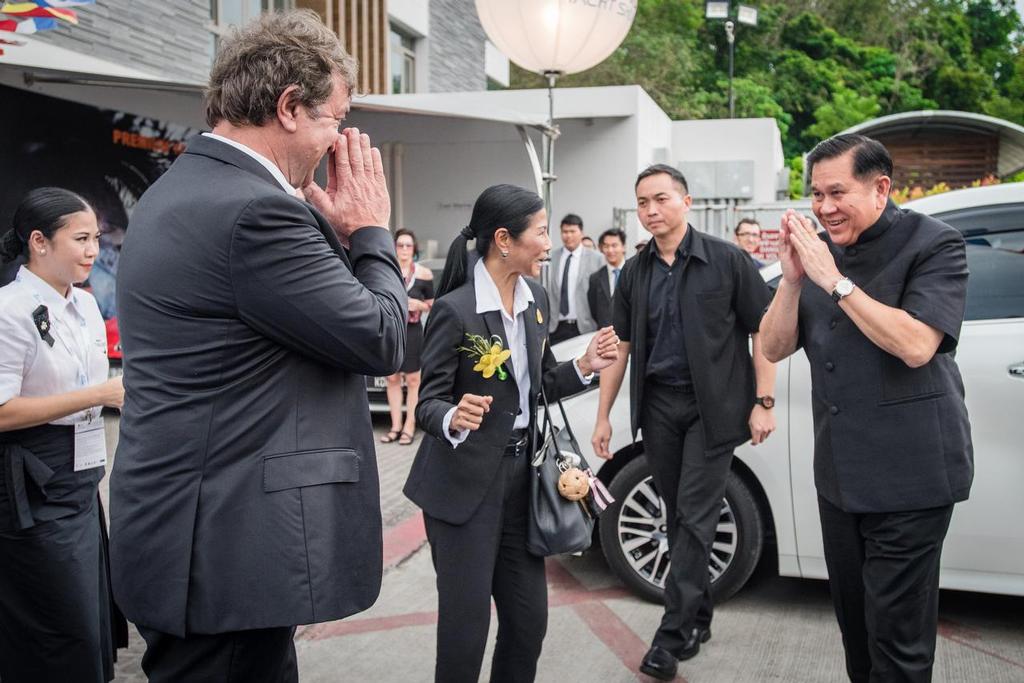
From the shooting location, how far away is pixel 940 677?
3953 mm

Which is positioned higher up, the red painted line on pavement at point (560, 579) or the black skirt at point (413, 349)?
the black skirt at point (413, 349)

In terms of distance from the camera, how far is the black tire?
4672mm

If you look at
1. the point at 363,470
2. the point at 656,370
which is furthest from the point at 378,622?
the point at 363,470

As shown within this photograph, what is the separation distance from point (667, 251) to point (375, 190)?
229 centimetres

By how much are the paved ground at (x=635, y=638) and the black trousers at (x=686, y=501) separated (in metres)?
0.27

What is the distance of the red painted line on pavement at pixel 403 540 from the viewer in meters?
5.68

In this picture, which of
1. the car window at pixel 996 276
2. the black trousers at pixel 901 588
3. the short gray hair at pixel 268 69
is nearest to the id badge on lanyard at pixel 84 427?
the short gray hair at pixel 268 69

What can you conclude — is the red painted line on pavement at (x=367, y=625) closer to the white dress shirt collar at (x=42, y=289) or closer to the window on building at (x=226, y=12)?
the white dress shirt collar at (x=42, y=289)

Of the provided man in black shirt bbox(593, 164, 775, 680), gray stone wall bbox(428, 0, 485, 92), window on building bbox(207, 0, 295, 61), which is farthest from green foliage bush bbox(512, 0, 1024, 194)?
man in black shirt bbox(593, 164, 775, 680)

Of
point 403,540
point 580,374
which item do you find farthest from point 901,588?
point 403,540

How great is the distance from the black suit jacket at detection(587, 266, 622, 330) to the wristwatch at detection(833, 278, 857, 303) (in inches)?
258

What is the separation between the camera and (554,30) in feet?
25.3

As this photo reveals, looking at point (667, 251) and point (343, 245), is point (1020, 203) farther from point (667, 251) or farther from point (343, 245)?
point (343, 245)

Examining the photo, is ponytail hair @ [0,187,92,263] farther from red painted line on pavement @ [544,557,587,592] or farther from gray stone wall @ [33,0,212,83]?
gray stone wall @ [33,0,212,83]
